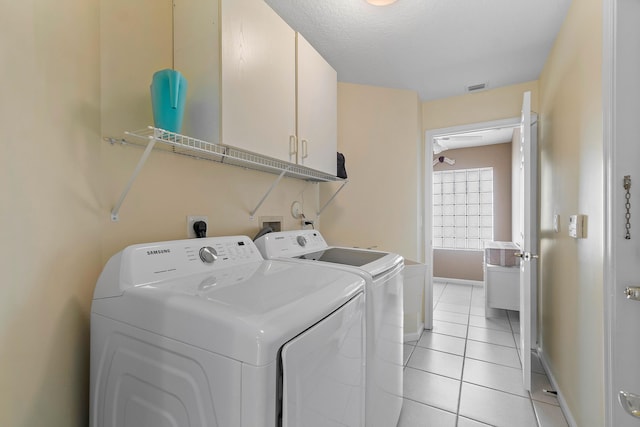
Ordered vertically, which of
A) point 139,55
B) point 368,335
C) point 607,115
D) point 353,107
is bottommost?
point 368,335

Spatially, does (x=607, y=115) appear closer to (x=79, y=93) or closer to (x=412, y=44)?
(x=412, y=44)

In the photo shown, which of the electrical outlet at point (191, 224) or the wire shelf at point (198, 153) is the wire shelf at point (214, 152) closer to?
the wire shelf at point (198, 153)

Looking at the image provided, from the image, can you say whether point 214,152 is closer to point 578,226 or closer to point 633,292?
point 633,292

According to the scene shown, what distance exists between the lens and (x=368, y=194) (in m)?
2.78

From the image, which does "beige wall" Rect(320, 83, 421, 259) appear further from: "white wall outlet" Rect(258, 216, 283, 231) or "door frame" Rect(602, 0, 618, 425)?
"door frame" Rect(602, 0, 618, 425)

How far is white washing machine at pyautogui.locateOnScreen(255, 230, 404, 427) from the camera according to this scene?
1.19 meters

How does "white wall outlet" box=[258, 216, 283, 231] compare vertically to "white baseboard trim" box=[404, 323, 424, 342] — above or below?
above

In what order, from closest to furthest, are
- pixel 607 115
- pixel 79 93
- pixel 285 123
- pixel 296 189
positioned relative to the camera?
pixel 79 93 → pixel 607 115 → pixel 285 123 → pixel 296 189

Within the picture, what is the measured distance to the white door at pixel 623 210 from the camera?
104 centimetres

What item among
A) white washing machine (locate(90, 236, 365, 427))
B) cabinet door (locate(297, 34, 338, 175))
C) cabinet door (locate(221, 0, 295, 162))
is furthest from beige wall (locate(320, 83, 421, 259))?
white washing machine (locate(90, 236, 365, 427))

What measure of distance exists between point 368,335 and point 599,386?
3.64ft

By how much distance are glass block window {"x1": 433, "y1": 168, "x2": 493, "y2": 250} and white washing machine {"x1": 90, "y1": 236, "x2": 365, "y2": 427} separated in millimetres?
4749

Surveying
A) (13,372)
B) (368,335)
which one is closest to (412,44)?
(368,335)

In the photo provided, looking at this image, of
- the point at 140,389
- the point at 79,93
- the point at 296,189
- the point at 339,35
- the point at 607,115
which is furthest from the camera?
the point at 296,189
